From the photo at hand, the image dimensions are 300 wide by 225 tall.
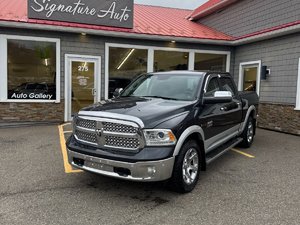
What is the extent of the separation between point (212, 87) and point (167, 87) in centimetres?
89

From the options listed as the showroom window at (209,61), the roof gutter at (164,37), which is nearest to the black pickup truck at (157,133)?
the roof gutter at (164,37)

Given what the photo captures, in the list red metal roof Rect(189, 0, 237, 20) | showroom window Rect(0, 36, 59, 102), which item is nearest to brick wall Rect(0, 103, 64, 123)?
showroom window Rect(0, 36, 59, 102)

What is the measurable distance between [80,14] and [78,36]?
806 millimetres

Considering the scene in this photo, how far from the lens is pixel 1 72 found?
10047 mm

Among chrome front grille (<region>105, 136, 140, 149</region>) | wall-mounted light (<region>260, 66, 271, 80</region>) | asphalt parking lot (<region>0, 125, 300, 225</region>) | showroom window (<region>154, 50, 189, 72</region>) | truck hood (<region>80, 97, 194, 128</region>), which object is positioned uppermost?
showroom window (<region>154, 50, 189, 72</region>)

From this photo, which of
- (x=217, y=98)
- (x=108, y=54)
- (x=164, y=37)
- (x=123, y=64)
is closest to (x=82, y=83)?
(x=108, y=54)

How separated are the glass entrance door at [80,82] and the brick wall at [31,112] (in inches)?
14.7

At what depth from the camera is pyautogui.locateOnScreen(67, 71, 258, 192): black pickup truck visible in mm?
3842

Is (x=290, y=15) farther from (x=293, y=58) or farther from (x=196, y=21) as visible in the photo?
(x=196, y=21)

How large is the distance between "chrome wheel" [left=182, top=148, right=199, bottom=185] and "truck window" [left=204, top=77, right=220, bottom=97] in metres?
1.15

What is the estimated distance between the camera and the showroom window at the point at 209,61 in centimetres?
1268

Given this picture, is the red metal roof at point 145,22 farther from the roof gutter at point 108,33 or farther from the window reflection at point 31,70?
the window reflection at point 31,70

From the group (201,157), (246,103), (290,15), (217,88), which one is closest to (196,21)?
(290,15)

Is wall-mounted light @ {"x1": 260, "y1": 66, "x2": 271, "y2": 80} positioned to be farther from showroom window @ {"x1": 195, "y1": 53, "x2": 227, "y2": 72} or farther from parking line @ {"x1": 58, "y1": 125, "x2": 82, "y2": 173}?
parking line @ {"x1": 58, "y1": 125, "x2": 82, "y2": 173}
